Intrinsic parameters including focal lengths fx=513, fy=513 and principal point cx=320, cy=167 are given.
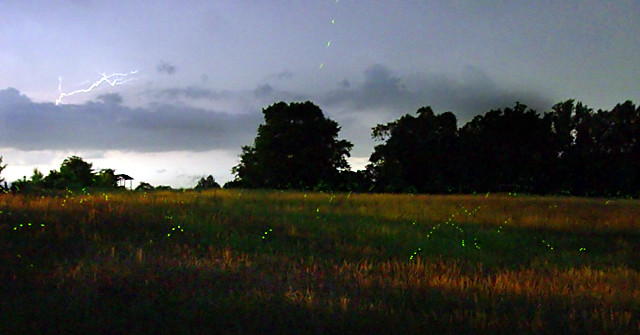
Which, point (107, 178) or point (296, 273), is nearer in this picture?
point (296, 273)

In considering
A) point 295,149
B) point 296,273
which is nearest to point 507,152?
point 295,149

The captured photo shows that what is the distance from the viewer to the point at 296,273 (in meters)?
8.32

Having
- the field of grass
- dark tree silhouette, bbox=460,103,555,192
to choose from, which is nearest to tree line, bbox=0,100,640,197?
dark tree silhouette, bbox=460,103,555,192

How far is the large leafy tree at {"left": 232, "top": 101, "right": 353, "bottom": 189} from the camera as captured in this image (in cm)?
4259

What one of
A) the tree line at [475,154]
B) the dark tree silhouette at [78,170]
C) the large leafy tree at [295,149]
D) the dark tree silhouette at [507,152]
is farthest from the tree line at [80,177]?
the dark tree silhouette at [507,152]

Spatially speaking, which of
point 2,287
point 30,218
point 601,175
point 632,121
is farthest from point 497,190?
point 2,287

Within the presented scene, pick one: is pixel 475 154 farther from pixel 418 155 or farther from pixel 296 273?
pixel 296 273

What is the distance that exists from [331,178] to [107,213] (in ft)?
97.0

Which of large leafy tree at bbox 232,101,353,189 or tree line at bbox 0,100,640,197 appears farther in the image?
large leafy tree at bbox 232,101,353,189

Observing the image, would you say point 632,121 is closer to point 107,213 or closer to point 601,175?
point 601,175

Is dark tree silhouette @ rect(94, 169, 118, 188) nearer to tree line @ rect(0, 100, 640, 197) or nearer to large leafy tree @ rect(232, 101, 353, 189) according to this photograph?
tree line @ rect(0, 100, 640, 197)

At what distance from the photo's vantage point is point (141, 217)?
14.0 meters

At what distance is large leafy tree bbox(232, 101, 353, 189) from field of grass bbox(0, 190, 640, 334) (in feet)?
84.7

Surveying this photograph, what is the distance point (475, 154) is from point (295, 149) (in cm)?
1463
